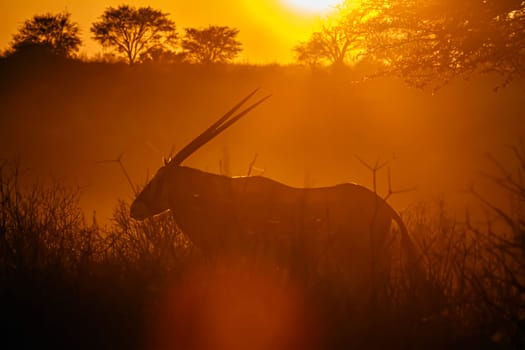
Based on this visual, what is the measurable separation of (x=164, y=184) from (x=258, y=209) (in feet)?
3.08

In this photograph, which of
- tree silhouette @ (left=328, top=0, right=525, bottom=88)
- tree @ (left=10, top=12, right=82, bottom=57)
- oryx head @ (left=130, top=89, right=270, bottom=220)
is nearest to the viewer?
oryx head @ (left=130, top=89, right=270, bottom=220)

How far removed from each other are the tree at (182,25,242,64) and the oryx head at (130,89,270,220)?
29504 millimetres

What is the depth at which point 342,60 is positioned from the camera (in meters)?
32.7

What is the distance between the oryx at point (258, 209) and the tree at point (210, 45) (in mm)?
29584

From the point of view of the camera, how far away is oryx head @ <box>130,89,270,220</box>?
6387 mm

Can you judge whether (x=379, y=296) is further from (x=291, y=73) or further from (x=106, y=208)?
(x=291, y=73)

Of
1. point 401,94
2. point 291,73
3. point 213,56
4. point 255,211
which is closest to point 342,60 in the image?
point 291,73

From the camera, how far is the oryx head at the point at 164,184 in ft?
21.0

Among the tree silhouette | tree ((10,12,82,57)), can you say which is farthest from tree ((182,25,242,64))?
the tree silhouette

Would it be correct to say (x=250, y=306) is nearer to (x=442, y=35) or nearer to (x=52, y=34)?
(x=442, y=35)

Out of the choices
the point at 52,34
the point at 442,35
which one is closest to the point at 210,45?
the point at 52,34

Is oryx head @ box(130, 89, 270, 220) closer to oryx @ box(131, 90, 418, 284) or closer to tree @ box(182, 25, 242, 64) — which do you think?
oryx @ box(131, 90, 418, 284)

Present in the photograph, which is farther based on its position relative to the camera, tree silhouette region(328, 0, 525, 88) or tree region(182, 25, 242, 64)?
tree region(182, 25, 242, 64)

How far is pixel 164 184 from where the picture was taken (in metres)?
6.54
